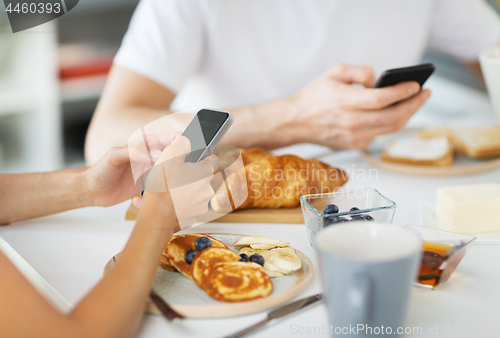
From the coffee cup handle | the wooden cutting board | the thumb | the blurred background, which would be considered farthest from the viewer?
the blurred background

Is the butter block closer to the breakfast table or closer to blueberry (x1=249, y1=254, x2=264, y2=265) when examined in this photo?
the breakfast table

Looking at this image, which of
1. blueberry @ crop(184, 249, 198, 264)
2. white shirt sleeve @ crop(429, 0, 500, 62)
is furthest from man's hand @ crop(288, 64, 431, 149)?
white shirt sleeve @ crop(429, 0, 500, 62)

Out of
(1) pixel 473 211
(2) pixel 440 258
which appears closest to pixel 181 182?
(2) pixel 440 258

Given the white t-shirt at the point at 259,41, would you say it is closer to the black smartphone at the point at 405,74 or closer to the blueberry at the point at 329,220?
the black smartphone at the point at 405,74

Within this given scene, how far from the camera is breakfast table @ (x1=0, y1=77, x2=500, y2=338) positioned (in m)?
0.48

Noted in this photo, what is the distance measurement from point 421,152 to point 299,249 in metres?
0.58

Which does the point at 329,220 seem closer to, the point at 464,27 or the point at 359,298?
the point at 359,298

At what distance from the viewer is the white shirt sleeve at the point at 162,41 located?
1.29 metres

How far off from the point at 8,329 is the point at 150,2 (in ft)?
3.81

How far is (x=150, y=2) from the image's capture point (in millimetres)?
1332

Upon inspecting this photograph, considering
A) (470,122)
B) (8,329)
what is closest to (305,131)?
(470,122)

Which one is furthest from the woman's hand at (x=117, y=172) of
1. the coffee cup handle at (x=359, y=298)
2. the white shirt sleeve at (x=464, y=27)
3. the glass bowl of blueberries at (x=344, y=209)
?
the white shirt sleeve at (x=464, y=27)

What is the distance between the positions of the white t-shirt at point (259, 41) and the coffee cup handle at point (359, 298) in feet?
3.45

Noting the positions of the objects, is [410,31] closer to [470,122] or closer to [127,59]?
[470,122]
